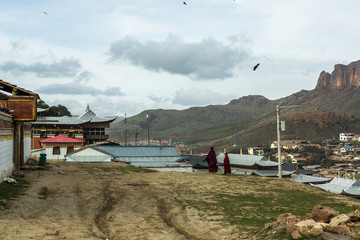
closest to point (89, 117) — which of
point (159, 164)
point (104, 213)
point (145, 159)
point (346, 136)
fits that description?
point (145, 159)

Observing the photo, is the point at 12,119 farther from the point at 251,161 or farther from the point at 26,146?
the point at 251,161

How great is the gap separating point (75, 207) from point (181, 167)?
2738cm

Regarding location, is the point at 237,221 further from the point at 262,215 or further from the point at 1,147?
the point at 1,147

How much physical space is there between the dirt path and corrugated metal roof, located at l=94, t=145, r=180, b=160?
887 inches

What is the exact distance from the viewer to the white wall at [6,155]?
56.3 feet

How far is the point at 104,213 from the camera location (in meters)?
13.5

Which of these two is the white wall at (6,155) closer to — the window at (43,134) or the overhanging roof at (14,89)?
the overhanging roof at (14,89)

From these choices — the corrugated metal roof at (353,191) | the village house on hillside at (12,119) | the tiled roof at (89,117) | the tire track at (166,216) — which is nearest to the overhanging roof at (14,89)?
the village house on hillside at (12,119)

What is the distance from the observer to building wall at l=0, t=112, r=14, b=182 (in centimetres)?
1722

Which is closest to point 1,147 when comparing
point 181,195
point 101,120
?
point 181,195

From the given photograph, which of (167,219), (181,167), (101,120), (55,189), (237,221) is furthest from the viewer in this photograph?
(101,120)

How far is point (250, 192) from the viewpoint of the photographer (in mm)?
18625

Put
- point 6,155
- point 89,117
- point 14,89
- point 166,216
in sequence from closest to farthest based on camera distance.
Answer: point 166,216 < point 6,155 < point 14,89 < point 89,117

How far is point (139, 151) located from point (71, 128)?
25.3 m
